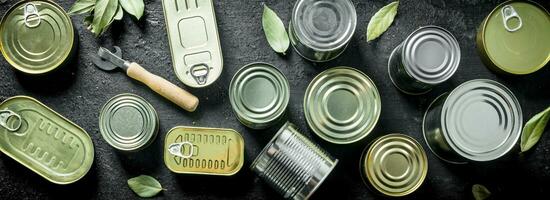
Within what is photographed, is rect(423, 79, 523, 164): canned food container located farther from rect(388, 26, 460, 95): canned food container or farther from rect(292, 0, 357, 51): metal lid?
rect(292, 0, 357, 51): metal lid

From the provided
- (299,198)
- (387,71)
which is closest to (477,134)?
(387,71)

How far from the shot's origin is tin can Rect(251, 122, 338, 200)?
1.33 metres

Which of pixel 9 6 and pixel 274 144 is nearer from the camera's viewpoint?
pixel 274 144

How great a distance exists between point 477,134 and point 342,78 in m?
0.34

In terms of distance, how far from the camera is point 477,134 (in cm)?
140

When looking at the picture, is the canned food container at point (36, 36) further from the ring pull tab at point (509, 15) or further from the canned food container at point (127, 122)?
the ring pull tab at point (509, 15)

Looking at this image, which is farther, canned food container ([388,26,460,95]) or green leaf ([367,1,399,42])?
green leaf ([367,1,399,42])

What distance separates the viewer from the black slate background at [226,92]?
147cm

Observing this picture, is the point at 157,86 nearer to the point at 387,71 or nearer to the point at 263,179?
the point at 263,179

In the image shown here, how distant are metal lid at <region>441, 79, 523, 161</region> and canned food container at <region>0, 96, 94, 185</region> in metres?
0.86

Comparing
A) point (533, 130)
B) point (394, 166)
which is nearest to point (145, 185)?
point (394, 166)

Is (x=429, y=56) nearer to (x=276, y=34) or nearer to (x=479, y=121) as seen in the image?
(x=479, y=121)

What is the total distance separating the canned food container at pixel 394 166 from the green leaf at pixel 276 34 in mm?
319

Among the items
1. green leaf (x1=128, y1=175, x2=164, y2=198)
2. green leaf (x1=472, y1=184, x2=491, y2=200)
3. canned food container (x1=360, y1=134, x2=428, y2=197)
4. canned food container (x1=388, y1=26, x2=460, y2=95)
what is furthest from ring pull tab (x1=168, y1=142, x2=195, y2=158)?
green leaf (x1=472, y1=184, x2=491, y2=200)
